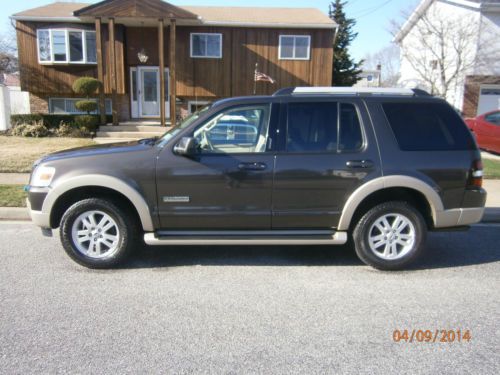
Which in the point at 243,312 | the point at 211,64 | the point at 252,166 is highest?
the point at 211,64

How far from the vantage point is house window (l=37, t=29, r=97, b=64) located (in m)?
18.5

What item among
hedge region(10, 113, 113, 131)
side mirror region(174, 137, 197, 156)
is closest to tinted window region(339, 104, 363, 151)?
side mirror region(174, 137, 197, 156)

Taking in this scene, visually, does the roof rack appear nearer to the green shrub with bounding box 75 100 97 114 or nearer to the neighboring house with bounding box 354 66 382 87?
the green shrub with bounding box 75 100 97 114

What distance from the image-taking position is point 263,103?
4.48m

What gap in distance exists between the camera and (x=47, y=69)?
19000 mm

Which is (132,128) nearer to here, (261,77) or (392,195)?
(261,77)

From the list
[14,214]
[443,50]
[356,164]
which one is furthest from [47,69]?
[443,50]

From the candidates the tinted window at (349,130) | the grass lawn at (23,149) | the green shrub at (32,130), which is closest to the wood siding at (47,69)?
the green shrub at (32,130)

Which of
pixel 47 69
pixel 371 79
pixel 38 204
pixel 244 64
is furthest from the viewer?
pixel 371 79

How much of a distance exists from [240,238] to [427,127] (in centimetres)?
240

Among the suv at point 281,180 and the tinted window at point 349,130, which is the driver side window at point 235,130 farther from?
the tinted window at point 349,130

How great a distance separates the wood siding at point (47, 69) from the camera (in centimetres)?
1855

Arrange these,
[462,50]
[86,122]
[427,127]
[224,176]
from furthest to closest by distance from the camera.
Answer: [462,50], [86,122], [427,127], [224,176]

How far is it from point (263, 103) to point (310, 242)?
161cm
